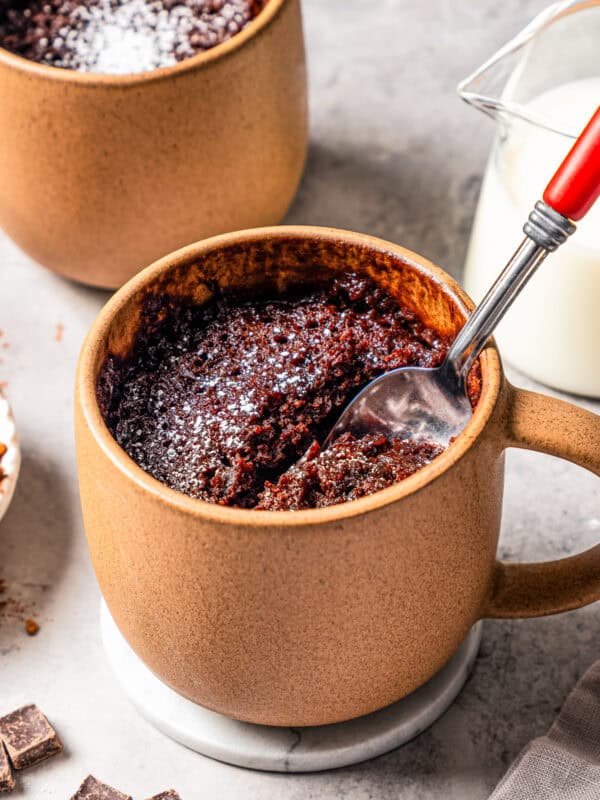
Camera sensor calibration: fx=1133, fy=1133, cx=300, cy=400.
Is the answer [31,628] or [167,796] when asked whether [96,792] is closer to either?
[167,796]

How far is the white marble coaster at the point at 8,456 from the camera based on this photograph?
111 cm

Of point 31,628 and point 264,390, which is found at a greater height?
point 264,390

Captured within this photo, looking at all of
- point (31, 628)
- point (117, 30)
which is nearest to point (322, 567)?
point (31, 628)

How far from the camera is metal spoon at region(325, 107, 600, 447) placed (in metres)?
0.79

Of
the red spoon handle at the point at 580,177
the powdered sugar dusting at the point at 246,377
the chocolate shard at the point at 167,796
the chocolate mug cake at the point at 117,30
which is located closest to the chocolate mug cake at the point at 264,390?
the powdered sugar dusting at the point at 246,377

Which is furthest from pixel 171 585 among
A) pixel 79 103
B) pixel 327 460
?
pixel 79 103

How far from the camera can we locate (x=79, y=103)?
3.68ft

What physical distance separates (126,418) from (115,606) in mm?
150

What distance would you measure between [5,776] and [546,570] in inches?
18.9

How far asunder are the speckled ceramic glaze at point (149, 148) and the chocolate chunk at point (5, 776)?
555 mm

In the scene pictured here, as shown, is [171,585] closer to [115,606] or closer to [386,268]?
[115,606]

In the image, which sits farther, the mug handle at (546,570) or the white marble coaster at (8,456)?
the white marble coaster at (8,456)

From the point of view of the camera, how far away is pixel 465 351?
0.86 m

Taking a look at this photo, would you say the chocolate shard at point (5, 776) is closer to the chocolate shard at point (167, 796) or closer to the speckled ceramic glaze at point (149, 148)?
the chocolate shard at point (167, 796)
